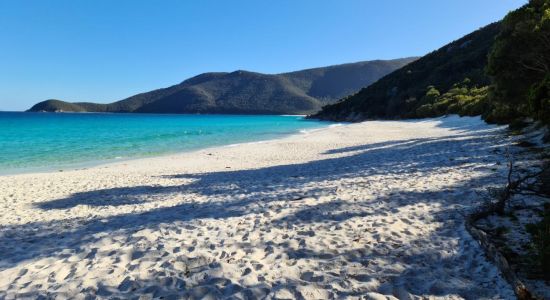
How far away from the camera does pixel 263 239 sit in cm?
675

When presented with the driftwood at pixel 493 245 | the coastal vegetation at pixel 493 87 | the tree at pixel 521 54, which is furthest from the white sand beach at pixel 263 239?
the tree at pixel 521 54

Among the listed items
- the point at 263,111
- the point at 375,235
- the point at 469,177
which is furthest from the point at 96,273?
the point at 263,111

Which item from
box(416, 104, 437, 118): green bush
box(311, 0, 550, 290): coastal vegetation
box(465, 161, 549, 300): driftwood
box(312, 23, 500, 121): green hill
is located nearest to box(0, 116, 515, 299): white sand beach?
box(465, 161, 549, 300): driftwood

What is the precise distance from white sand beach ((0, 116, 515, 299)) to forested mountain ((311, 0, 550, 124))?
19.0 ft

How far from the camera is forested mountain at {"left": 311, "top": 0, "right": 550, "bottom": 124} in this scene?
15.9 meters

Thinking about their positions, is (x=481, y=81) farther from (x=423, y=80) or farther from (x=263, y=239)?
(x=263, y=239)

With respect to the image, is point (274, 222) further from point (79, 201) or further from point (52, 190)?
point (52, 190)

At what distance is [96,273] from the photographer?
5.48 meters

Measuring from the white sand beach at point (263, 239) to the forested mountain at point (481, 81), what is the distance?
5777 millimetres

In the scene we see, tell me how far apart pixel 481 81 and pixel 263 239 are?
69028mm

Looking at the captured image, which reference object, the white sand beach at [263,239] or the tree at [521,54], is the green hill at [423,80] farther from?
the white sand beach at [263,239]

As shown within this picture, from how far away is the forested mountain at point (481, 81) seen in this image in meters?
15.9

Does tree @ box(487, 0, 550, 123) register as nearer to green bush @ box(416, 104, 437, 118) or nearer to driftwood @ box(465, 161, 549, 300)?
driftwood @ box(465, 161, 549, 300)

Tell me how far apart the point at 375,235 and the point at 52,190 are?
12.7 meters
